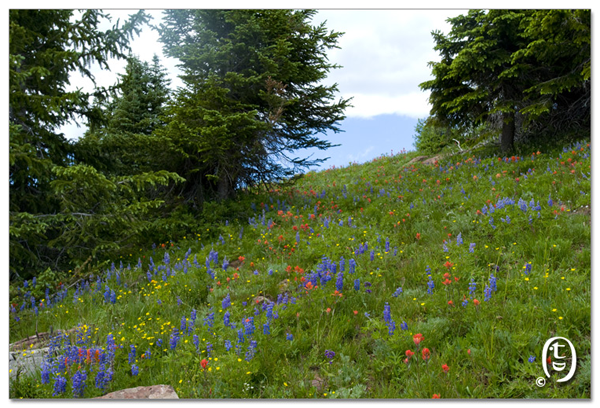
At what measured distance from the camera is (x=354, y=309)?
4.85 m

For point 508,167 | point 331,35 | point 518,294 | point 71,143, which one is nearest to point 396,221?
point 518,294

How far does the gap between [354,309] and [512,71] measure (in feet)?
29.8

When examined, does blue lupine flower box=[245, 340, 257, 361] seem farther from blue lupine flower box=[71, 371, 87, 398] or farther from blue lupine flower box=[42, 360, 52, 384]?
blue lupine flower box=[42, 360, 52, 384]

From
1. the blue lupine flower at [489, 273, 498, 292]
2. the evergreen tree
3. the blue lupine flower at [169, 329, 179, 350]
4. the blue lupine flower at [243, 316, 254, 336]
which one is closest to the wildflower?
the blue lupine flower at [243, 316, 254, 336]

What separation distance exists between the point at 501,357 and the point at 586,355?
2.85 feet

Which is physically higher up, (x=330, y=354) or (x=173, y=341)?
(x=173, y=341)

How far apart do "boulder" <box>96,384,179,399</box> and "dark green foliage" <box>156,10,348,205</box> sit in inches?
229

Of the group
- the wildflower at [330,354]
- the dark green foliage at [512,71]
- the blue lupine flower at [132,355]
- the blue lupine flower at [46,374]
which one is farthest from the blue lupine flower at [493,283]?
the dark green foliage at [512,71]

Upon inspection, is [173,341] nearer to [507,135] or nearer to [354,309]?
[354,309]

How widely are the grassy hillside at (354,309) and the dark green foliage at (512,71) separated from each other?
116 inches

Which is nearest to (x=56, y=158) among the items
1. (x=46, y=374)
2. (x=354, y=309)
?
(x=46, y=374)

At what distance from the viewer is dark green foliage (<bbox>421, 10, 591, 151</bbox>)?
934 centimetres

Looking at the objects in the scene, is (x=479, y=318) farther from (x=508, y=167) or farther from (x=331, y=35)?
(x=331, y=35)

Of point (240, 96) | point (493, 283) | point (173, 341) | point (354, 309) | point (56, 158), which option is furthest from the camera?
point (240, 96)
